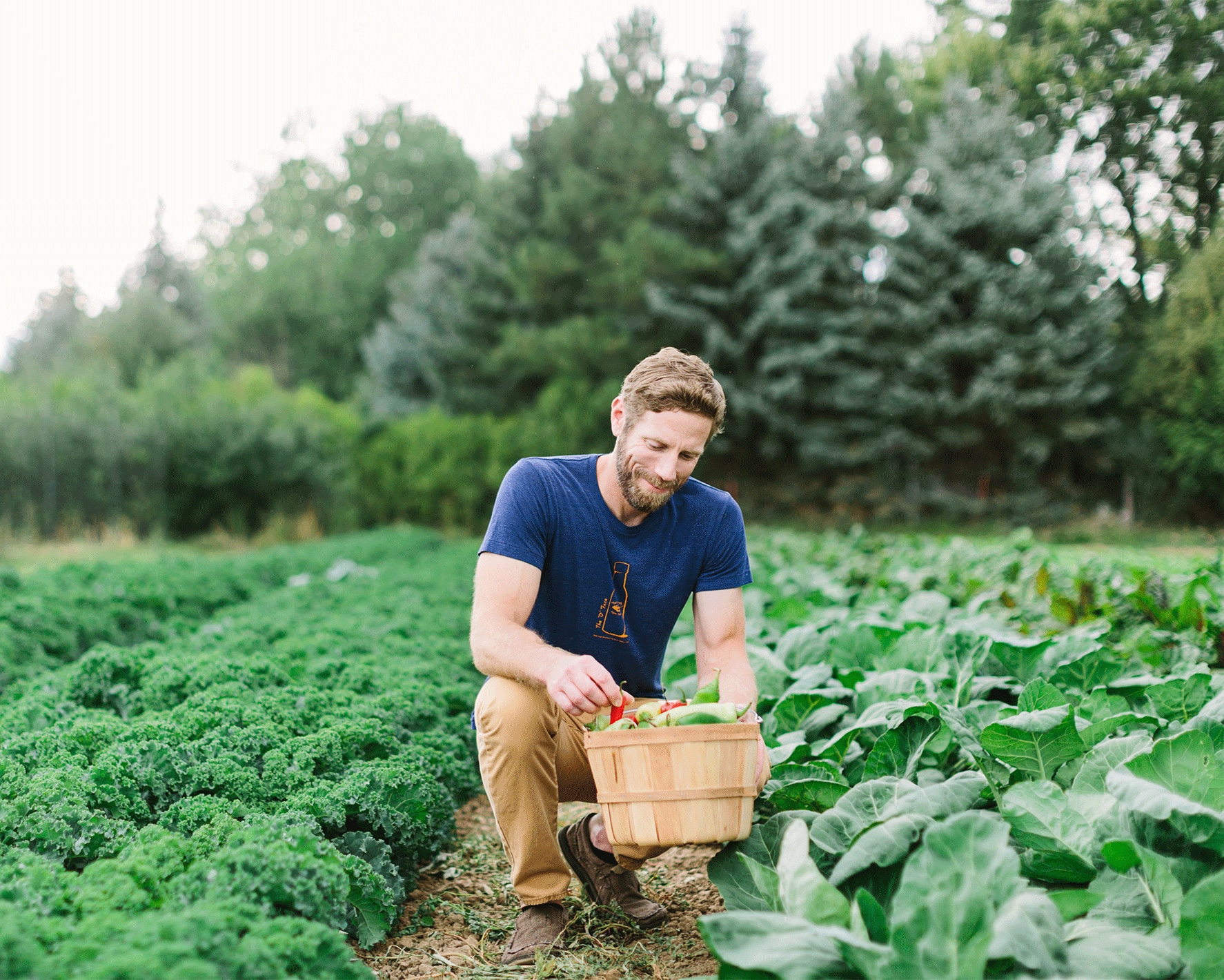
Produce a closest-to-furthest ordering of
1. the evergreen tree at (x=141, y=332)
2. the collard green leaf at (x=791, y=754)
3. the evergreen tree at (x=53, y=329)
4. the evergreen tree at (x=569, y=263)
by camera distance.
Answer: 1. the collard green leaf at (x=791, y=754)
2. the evergreen tree at (x=569, y=263)
3. the evergreen tree at (x=141, y=332)
4. the evergreen tree at (x=53, y=329)

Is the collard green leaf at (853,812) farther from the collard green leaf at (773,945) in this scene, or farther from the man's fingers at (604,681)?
the man's fingers at (604,681)

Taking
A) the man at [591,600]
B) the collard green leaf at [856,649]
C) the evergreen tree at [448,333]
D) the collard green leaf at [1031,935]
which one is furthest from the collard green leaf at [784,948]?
the evergreen tree at [448,333]

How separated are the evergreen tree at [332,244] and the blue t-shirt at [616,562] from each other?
110 feet

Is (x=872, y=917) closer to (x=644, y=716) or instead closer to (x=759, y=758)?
(x=759, y=758)

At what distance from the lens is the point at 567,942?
8.11 feet

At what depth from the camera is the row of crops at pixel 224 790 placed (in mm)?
1652

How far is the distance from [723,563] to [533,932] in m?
1.12

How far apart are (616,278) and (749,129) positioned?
4.01 metres

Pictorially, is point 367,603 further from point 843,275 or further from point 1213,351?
point 843,275

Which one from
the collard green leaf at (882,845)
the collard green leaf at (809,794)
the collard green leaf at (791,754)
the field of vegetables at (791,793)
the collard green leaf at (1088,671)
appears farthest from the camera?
the collard green leaf at (1088,671)

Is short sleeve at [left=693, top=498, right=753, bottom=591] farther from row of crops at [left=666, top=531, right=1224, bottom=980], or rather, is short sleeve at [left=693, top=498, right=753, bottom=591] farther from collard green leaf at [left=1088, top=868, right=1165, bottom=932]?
collard green leaf at [left=1088, top=868, right=1165, bottom=932]

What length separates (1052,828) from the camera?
197cm

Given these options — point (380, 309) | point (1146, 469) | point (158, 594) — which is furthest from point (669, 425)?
point (380, 309)

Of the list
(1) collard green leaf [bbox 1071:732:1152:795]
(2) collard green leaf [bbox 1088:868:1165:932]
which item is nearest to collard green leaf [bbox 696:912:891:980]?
(2) collard green leaf [bbox 1088:868:1165:932]
